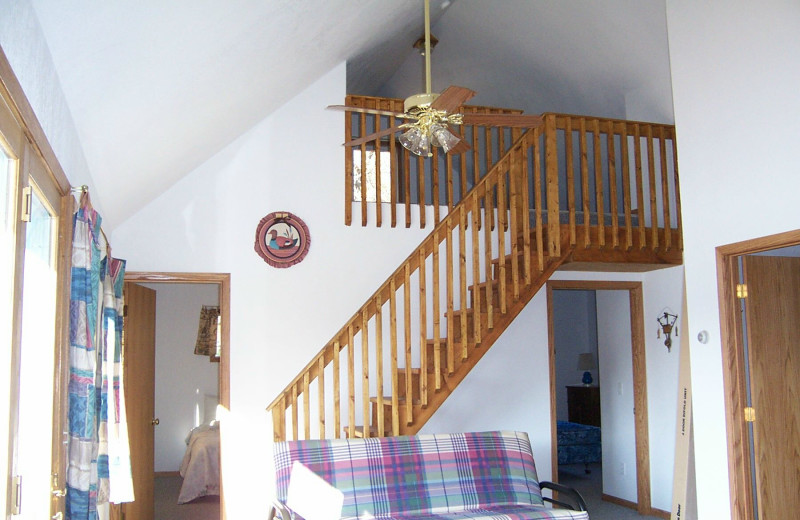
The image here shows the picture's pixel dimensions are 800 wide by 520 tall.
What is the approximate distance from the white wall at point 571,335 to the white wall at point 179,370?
4.82 m

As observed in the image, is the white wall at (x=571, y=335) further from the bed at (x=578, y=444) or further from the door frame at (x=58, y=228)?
the door frame at (x=58, y=228)

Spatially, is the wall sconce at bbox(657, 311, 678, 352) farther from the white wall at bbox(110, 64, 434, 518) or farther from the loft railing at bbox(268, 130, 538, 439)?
the white wall at bbox(110, 64, 434, 518)

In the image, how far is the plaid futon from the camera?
14.1ft

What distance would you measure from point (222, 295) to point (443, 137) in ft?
8.28

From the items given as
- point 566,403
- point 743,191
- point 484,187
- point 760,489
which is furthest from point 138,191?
point 566,403

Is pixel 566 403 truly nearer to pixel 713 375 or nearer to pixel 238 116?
pixel 713 375

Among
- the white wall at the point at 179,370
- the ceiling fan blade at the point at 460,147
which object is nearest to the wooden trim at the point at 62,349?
the ceiling fan blade at the point at 460,147

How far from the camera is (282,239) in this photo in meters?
5.69

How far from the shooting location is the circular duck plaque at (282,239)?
5645mm

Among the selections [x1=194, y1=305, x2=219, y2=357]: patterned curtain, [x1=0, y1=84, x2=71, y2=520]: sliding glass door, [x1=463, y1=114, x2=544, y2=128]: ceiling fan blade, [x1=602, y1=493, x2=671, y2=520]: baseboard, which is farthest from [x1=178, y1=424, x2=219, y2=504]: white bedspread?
[x1=463, y1=114, x2=544, y2=128]: ceiling fan blade

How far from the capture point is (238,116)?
5.07m

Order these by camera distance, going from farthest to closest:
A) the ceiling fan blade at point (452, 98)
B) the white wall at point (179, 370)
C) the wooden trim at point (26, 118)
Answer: the white wall at point (179, 370) → the ceiling fan blade at point (452, 98) → the wooden trim at point (26, 118)

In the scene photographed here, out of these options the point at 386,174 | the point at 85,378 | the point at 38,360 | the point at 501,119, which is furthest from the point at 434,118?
the point at 386,174

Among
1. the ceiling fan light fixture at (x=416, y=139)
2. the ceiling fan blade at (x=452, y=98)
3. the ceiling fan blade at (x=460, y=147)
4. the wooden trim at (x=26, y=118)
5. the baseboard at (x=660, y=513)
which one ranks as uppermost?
the ceiling fan blade at (x=452, y=98)
